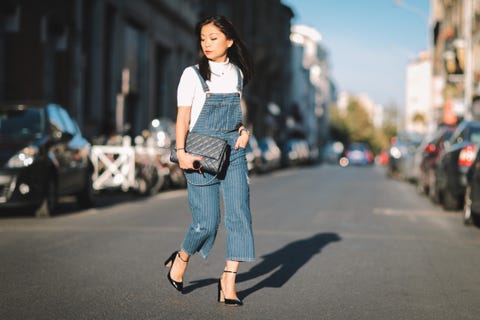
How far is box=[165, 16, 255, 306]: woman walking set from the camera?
19.9ft

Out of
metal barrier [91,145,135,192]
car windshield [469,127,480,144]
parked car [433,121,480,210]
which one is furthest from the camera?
metal barrier [91,145,135,192]

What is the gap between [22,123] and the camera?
13.9 meters

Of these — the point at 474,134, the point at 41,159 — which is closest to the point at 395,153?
the point at 474,134

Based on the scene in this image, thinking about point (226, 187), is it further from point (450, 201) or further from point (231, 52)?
point (450, 201)

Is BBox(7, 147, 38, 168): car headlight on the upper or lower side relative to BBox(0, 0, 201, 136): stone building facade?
lower

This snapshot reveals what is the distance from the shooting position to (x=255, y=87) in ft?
259


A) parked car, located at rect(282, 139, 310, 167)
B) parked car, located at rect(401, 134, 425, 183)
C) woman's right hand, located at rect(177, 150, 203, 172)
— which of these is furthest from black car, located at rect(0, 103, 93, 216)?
parked car, located at rect(282, 139, 310, 167)

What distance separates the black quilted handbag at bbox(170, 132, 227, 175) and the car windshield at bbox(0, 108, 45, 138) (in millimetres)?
7910

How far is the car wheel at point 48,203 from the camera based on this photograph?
13234mm

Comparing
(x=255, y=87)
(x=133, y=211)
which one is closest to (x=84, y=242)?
(x=133, y=211)

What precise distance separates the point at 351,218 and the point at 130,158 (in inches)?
269

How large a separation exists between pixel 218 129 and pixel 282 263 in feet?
9.46

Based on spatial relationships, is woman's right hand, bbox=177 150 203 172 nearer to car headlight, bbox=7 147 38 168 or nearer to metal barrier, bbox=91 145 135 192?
car headlight, bbox=7 147 38 168

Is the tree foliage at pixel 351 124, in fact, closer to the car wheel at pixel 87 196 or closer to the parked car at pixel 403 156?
the parked car at pixel 403 156
